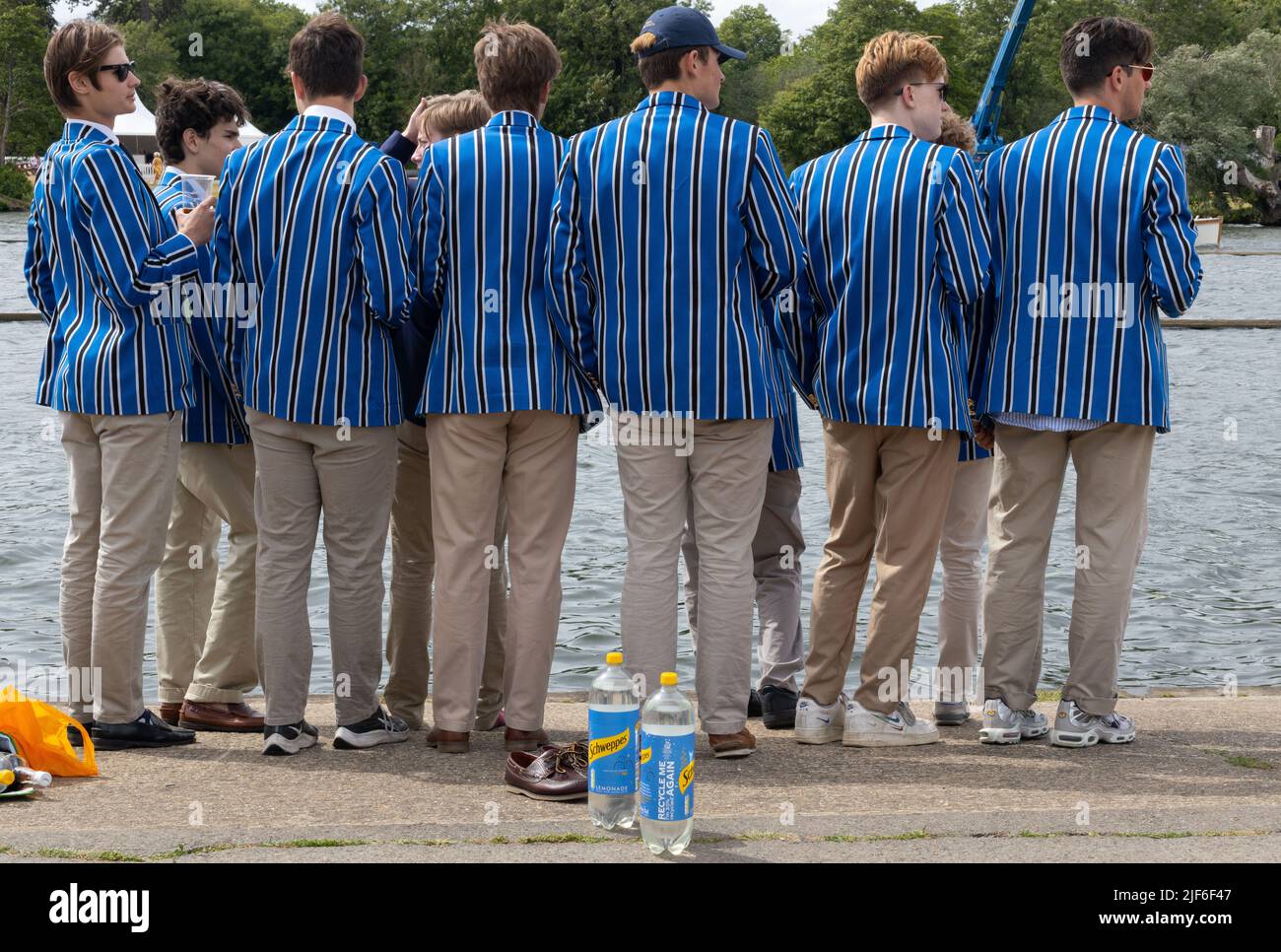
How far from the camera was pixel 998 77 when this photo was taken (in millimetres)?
65875

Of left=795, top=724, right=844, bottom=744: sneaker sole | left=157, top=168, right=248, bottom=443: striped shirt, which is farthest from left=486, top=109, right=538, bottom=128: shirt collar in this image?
left=795, top=724, right=844, bottom=744: sneaker sole

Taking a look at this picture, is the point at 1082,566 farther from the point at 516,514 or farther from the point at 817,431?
the point at 817,431

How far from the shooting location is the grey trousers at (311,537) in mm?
A: 5387

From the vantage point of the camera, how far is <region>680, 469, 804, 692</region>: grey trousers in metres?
6.12

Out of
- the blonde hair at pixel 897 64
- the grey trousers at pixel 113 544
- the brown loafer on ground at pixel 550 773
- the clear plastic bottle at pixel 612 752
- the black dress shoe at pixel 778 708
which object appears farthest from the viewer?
the black dress shoe at pixel 778 708

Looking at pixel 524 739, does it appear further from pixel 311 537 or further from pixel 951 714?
pixel 951 714

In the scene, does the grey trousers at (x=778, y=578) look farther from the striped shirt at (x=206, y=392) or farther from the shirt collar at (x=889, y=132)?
the striped shirt at (x=206, y=392)

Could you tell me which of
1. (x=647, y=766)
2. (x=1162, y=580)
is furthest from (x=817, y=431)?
(x=647, y=766)

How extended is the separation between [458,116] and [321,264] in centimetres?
79

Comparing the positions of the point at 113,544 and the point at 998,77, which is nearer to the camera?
the point at 113,544

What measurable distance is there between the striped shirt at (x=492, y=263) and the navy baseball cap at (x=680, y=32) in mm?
494

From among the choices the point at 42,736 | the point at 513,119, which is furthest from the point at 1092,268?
the point at 42,736

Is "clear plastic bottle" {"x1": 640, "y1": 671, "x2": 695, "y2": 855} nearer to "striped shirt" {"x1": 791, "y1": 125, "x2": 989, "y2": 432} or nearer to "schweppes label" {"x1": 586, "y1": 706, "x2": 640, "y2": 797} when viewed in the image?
"schweppes label" {"x1": 586, "y1": 706, "x2": 640, "y2": 797}

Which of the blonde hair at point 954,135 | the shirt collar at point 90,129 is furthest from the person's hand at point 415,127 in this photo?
the blonde hair at point 954,135
